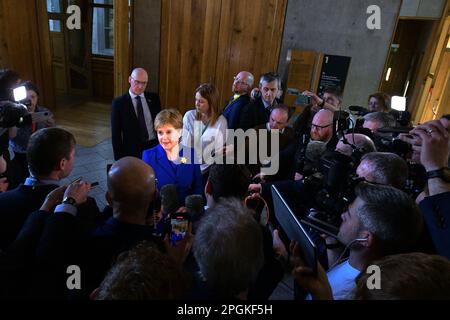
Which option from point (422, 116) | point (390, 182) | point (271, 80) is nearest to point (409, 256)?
point (390, 182)

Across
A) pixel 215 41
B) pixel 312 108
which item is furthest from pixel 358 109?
pixel 215 41

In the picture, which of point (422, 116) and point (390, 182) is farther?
point (422, 116)

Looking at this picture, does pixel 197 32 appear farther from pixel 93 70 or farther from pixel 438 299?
pixel 438 299

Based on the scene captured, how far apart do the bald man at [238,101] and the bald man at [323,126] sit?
3.34 ft

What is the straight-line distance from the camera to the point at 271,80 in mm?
3486

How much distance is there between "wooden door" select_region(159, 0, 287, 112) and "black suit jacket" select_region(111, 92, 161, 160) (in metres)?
2.11

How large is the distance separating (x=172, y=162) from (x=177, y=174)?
11cm

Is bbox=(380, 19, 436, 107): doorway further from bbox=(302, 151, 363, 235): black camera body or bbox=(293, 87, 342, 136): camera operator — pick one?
bbox=(302, 151, 363, 235): black camera body

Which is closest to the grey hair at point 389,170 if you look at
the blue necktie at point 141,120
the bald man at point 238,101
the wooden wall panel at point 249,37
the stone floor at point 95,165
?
the bald man at point 238,101

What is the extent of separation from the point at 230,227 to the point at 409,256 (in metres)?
0.54

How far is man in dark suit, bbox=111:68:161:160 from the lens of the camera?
3201mm

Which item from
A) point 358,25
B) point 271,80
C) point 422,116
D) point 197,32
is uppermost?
point 358,25

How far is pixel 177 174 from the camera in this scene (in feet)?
7.83

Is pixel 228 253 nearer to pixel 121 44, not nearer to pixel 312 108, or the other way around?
pixel 312 108
